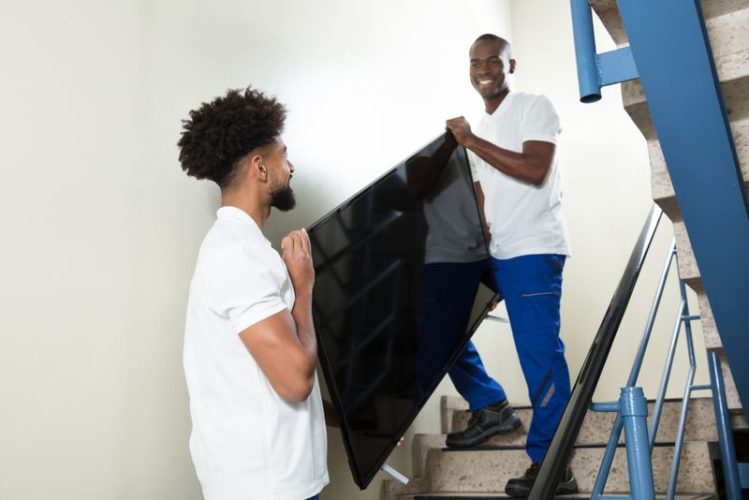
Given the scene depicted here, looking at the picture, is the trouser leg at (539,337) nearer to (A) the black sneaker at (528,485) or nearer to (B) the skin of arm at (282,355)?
(A) the black sneaker at (528,485)

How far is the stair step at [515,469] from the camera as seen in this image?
8.36 feet

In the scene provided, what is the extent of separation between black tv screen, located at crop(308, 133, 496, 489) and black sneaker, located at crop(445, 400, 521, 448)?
0.40m

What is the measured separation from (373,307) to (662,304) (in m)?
2.81

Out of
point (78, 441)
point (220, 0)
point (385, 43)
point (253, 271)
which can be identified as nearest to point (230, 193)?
point (253, 271)

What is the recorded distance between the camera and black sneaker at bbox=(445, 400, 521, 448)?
9.34 feet

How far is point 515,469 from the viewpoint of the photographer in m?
2.74

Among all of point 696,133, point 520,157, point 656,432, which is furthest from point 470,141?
point 656,432

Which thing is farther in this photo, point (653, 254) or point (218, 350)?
point (653, 254)

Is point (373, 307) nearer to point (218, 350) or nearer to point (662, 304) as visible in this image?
point (218, 350)

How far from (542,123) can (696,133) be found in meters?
0.96

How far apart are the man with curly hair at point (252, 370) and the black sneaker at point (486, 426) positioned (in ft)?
4.72

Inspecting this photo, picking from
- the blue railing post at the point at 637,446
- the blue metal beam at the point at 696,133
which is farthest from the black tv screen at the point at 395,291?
the blue metal beam at the point at 696,133

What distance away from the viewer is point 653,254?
4.42m

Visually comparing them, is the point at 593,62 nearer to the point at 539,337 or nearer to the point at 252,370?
the point at 252,370
